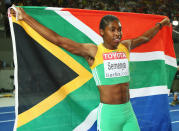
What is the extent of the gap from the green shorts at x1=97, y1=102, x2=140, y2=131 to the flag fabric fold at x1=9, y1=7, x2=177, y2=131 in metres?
0.62

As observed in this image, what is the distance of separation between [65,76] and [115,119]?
91cm

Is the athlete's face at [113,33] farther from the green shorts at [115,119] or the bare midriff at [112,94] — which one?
the green shorts at [115,119]

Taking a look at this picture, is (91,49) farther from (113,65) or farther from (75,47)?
(113,65)

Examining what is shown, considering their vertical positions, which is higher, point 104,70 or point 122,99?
point 104,70

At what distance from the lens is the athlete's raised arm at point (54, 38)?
2722mm

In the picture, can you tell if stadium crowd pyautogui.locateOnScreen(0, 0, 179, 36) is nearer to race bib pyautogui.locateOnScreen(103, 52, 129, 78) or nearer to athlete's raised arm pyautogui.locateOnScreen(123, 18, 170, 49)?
athlete's raised arm pyautogui.locateOnScreen(123, 18, 170, 49)

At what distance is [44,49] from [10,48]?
32.9ft

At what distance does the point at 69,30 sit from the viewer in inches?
123

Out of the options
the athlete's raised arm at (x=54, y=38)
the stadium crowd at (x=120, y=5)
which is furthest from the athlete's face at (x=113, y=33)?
the stadium crowd at (x=120, y=5)

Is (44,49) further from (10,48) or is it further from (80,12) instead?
(10,48)

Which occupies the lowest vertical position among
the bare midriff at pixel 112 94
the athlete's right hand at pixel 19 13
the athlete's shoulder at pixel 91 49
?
the bare midriff at pixel 112 94

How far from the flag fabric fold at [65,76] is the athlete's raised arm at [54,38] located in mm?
96

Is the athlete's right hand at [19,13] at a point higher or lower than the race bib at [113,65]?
higher

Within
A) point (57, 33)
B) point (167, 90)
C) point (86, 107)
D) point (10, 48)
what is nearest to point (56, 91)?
point (86, 107)
